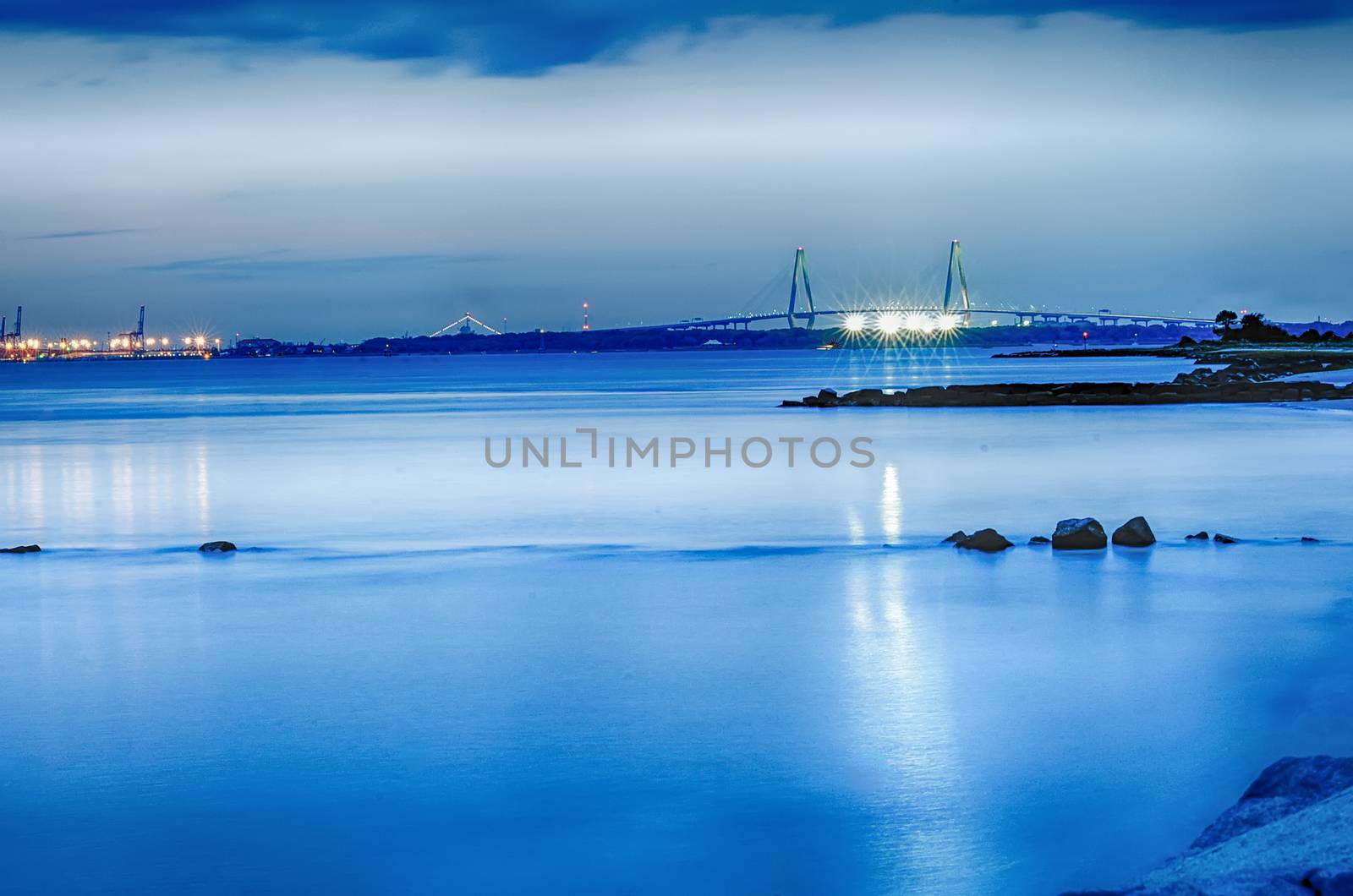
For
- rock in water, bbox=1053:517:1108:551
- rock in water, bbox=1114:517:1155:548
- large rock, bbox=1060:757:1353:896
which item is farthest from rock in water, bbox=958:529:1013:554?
large rock, bbox=1060:757:1353:896

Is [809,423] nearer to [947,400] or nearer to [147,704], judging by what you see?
[947,400]

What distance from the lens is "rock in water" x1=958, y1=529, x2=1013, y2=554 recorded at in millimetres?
8828

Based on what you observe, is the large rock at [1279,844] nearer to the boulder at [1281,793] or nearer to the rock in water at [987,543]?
the boulder at [1281,793]

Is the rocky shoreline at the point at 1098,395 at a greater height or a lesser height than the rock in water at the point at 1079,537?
greater

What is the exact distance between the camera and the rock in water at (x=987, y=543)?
883cm

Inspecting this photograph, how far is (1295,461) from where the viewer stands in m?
15.2

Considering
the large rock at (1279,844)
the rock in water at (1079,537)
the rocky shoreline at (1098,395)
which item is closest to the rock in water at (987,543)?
the rock in water at (1079,537)

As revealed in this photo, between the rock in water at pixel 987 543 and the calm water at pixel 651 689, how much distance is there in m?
0.34

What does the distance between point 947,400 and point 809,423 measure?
21.3 ft

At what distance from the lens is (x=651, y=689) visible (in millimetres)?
5332

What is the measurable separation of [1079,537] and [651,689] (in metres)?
4.13

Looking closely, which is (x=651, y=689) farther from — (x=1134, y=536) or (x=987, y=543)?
(x=1134, y=536)

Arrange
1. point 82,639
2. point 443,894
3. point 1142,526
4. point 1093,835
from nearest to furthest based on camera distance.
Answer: point 443,894, point 1093,835, point 82,639, point 1142,526

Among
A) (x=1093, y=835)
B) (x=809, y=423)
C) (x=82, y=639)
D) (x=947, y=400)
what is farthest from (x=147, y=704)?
(x=947, y=400)
